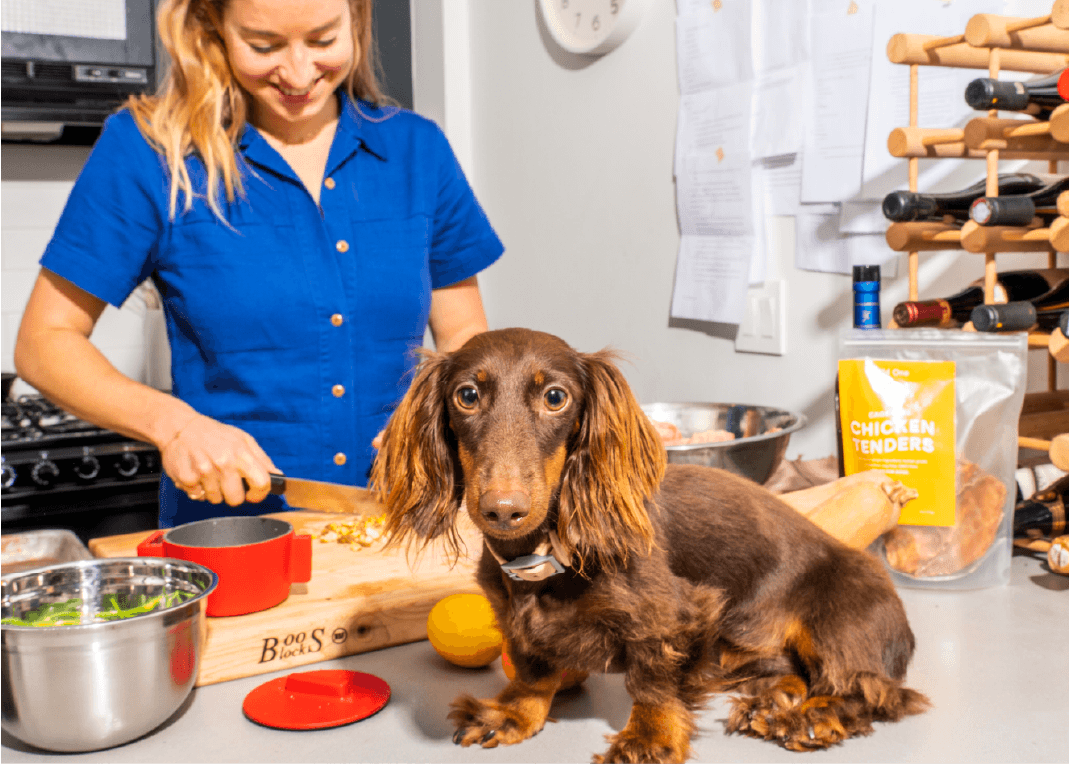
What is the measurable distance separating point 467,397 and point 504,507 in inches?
5.9

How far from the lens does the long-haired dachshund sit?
2.65 feet

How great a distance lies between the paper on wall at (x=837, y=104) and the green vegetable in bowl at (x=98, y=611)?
152 cm

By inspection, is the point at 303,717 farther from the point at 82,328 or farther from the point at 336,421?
the point at 82,328

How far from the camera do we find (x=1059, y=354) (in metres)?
1.21

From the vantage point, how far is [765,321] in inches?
81.4

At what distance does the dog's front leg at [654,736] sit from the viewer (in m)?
0.77

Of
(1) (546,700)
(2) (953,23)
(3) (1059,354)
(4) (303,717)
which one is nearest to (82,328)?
(4) (303,717)

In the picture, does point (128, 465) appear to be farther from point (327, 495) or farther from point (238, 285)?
point (327, 495)

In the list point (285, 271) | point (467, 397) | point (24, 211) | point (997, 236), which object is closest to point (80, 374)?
point (285, 271)

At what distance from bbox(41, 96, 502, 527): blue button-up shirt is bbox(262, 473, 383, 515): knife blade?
1.16 ft

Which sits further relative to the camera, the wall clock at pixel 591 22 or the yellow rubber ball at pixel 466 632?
the wall clock at pixel 591 22

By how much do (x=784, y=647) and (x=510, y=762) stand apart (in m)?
0.33

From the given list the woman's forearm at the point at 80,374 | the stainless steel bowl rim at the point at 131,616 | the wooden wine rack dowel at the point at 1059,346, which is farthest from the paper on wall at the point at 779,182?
the stainless steel bowl rim at the point at 131,616

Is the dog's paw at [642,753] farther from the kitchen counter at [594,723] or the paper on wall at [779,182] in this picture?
the paper on wall at [779,182]
